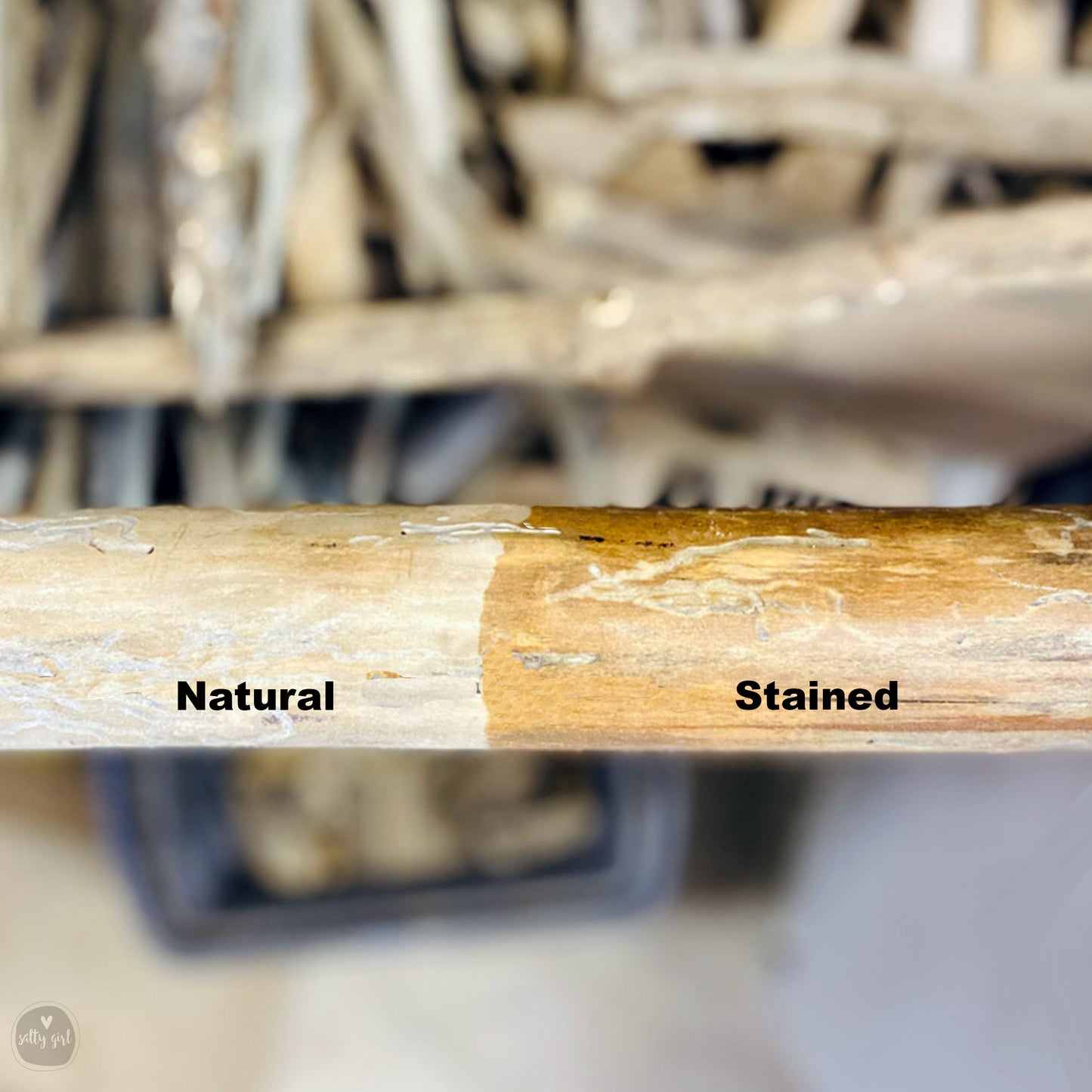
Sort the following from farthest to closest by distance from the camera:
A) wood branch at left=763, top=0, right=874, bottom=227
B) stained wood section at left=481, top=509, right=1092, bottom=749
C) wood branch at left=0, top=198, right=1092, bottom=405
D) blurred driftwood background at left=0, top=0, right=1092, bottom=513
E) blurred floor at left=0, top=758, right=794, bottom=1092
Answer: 1. blurred floor at left=0, top=758, right=794, bottom=1092
2. wood branch at left=763, top=0, right=874, bottom=227
3. blurred driftwood background at left=0, top=0, right=1092, bottom=513
4. wood branch at left=0, top=198, right=1092, bottom=405
5. stained wood section at left=481, top=509, right=1092, bottom=749

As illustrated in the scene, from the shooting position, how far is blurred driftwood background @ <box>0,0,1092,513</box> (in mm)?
1069

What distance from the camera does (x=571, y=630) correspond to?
0.56 metres

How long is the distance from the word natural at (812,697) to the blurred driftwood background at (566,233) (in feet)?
2.14

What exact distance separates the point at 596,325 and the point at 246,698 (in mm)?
819

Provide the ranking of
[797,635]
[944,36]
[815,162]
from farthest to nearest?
[815,162] → [944,36] → [797,635]

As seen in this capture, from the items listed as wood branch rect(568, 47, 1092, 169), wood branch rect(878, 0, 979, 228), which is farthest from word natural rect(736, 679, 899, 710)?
wood branch rect(568, 47, 1092, 169)

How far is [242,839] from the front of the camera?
1.88 metres

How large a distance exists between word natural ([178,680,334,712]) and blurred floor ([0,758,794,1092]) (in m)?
1.17

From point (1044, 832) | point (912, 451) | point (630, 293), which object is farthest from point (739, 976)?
point (630, 293)

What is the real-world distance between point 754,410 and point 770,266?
58 cm

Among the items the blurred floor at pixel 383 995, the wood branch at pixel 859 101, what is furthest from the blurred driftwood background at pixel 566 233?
the blurred floor at pixel 383 995

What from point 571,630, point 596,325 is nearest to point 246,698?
point 571,630
